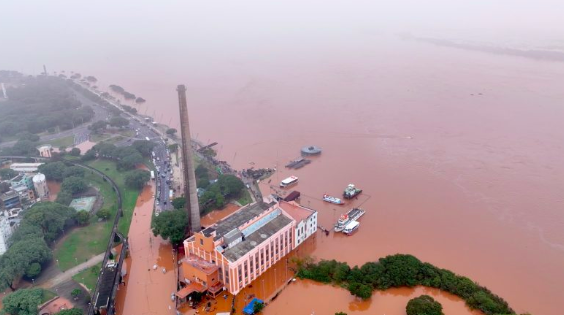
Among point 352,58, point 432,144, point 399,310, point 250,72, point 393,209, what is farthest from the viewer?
point 352,58

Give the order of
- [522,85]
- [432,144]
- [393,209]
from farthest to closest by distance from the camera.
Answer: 1. [522,85]
2. [432,144]
3. [393,209]

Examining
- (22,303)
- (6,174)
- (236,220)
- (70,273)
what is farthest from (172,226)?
(6,174)

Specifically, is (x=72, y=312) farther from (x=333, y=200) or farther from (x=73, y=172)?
(x=73, y=172)

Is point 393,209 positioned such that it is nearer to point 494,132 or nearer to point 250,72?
point 494,132

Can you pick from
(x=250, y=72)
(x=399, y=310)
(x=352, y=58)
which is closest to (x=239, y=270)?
(x=399, y=310)

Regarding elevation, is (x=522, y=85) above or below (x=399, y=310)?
above

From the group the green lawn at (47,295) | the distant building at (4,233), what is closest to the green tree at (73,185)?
the distant building at (4,233)

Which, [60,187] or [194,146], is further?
[194,146]

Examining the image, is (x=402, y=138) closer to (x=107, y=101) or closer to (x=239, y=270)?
(x=239, y=270)

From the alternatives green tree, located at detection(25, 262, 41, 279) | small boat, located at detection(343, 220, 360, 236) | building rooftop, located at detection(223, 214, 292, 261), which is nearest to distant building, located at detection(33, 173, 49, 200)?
green tree, located at detection(25, 262, 41, 279)
